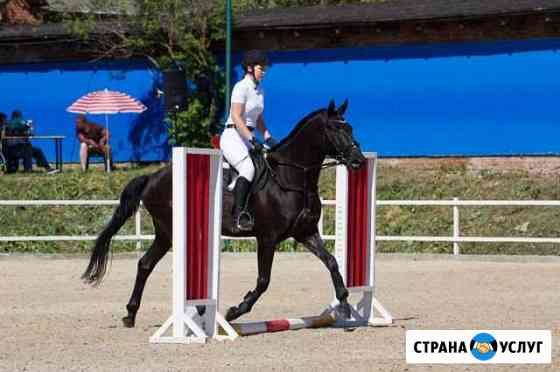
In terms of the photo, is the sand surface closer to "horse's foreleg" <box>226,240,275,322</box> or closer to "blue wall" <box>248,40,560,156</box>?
"horse's foreleg" <box>226,240,275,322</box>

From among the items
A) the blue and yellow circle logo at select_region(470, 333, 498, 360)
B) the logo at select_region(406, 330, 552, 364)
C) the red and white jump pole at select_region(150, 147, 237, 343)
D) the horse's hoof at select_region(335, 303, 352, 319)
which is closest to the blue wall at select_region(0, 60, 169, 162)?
the horse's hoof at select_region(335, 303, 352, 319)

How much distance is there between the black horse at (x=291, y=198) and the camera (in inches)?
523

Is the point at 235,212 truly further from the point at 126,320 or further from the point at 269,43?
the point at 269,43

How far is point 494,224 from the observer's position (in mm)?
26828

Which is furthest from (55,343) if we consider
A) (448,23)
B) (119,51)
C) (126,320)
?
(119,51)

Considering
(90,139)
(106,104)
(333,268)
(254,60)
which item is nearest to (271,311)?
(333,268)

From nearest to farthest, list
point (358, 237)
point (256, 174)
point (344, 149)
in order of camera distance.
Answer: point (344, 149) → point (256, 174) → point (358, 237)

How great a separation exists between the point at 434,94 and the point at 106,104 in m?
7.93

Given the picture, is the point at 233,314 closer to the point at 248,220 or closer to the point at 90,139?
the point at 248,220

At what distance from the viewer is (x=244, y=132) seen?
13406 millimetres

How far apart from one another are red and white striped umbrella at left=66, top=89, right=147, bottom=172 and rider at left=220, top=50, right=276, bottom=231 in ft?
65.0

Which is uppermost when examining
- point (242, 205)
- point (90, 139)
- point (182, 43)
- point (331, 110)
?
point (182, 43)

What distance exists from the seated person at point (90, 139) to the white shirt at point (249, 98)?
20.4m

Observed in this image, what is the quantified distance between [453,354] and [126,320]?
4391mm
